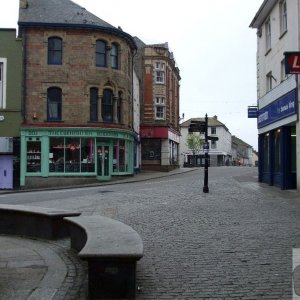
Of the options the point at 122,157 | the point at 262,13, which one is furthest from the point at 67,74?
the point at 262,13

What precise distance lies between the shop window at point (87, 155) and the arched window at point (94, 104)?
5.30ft

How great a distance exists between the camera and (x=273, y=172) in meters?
23.5

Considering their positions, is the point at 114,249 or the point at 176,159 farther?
the point at 176,159

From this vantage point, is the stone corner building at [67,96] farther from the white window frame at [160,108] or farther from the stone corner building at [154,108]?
the white window frame at [160,108]

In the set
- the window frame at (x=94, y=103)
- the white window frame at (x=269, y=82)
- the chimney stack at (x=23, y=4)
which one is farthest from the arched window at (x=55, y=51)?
the white window frame at (x=269, y=82)

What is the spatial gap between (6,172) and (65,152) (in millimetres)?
3909

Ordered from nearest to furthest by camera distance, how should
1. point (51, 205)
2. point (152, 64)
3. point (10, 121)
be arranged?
point (51, 205), point (10, 121), point (152, 64)

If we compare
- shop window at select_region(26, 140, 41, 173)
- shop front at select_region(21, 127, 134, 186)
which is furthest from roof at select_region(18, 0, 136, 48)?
shop window at select_region(26, 140, 41, 173)

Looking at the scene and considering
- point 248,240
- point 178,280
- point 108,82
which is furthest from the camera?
point 108,82

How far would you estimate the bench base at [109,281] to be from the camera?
5828 mm

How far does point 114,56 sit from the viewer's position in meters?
34.1

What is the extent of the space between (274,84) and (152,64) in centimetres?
2488

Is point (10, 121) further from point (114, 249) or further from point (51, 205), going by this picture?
point (114, 249)

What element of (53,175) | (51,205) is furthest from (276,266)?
(53,175)
